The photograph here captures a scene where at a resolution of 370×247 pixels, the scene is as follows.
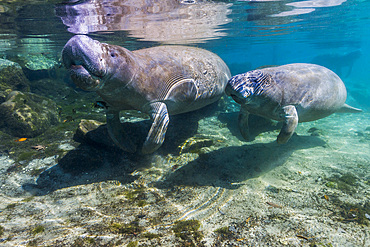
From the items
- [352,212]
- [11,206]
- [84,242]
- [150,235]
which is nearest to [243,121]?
[352,212]

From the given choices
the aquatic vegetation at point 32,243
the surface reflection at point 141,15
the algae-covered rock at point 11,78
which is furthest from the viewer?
the algae-covered rock at point 11,78

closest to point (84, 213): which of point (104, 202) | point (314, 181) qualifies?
point (104, 202)

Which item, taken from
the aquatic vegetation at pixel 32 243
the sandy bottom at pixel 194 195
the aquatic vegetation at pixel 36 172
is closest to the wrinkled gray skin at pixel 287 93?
the sandy bottom at pixel 194 195

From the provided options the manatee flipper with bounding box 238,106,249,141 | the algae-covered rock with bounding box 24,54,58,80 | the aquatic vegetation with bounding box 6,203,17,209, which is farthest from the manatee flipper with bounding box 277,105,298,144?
the algae-covered rock with bounding box 24,54,58,80

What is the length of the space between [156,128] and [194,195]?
1345 millimetres

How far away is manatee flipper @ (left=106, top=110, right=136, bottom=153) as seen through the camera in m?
4.23

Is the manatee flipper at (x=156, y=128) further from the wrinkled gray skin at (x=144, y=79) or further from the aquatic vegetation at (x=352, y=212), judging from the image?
the aquatic vegetation at (x=352, y=212)

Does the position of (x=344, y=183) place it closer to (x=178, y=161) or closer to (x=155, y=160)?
(x=178, y=161)

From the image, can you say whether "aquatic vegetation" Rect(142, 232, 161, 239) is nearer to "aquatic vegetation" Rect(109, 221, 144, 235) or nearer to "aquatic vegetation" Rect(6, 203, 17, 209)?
"aquatic vegetation" Rect(109, 221, 144, 235)

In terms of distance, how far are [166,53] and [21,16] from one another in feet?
28.7

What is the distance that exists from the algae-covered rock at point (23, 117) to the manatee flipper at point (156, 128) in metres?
4.04

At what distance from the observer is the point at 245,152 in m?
4.64

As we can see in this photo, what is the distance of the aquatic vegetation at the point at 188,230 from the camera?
2148 millimetres

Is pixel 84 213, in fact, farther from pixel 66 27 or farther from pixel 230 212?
pixel 66 27
